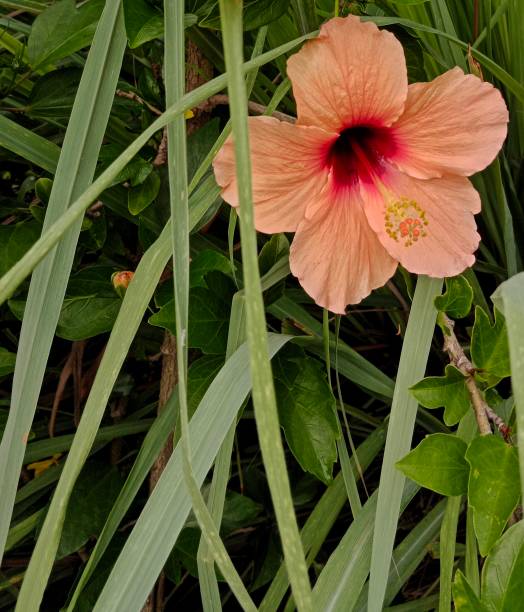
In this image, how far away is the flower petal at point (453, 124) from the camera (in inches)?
26.0

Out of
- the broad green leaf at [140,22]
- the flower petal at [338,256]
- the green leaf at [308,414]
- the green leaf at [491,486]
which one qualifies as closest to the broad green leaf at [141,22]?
the broad green leaf at [140,22]

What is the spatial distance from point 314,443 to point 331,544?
47cm

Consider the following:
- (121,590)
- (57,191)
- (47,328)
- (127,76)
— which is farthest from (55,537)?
(127,76)

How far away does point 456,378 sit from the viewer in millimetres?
646

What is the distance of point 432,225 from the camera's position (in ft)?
2.36

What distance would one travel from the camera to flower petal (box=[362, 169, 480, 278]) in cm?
70

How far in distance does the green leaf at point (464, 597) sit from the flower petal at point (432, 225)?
27 centimetres

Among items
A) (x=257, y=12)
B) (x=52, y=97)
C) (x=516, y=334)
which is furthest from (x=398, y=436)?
(x=52, y=97)

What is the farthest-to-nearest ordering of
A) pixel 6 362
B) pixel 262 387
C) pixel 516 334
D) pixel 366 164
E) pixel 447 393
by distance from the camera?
pixel 6 362 → pixel 366 164 → pixel 447 393 → pixel 516 334 → pixel 262 387

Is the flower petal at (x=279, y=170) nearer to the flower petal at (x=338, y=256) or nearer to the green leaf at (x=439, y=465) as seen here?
the flower petal at (x=338, y=256)

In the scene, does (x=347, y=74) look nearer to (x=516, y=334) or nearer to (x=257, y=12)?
(x=257, y=12)

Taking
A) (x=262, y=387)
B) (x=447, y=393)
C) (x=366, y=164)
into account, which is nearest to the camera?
(x=262, y=387)

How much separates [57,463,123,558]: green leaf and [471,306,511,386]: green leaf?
1.56 ft

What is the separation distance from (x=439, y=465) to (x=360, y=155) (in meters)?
0.30
